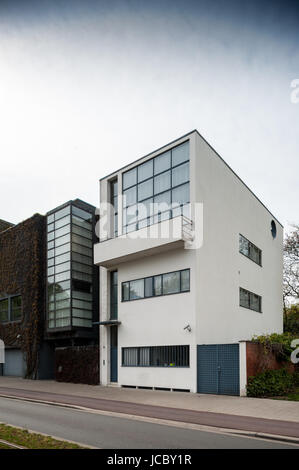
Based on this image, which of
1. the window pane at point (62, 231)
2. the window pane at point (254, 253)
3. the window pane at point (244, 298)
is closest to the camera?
the window pane at point (244, 298)

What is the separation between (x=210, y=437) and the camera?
31.4 ft

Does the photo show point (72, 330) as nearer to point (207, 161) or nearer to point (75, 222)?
point (75, 222)

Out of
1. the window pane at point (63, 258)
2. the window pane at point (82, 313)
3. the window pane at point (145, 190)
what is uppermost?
the window pane at point (145, 190)

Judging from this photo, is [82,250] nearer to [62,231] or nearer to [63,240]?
[63,240]

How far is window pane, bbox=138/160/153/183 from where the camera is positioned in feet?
76.7

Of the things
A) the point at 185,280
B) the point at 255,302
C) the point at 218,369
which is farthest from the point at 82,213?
the point at 218,369

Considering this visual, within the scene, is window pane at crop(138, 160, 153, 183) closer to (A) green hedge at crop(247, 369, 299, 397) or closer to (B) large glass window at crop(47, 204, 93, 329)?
(B) large glass window at crop(47, 204, 93, 329)

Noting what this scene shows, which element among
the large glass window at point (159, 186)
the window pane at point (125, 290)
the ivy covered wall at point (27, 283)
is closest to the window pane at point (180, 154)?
the large glass window at point (159, 186)

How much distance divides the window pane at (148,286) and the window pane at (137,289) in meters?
0.32

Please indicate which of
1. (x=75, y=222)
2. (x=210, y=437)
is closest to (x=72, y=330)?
(x=75, y=222)

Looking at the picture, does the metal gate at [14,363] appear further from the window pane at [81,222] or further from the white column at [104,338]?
the window pane at [81,222]

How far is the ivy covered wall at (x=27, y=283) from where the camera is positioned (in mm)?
28172

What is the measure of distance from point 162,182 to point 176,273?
203 inches

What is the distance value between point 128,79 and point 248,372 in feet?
45.9
